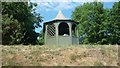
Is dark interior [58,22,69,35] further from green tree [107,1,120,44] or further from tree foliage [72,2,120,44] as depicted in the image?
green tree [107,1,120,44]

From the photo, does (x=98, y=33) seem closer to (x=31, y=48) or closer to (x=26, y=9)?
(x=26, y=9)

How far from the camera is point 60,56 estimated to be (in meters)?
12.8

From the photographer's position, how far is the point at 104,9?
37.7 meters

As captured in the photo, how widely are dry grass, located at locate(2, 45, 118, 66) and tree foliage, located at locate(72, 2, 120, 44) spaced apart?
2073 centimetres

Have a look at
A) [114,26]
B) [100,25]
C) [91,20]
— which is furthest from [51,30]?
[91,20]

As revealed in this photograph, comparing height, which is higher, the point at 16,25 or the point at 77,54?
the point at 16,25

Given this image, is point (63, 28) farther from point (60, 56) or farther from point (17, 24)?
point (60, 56)

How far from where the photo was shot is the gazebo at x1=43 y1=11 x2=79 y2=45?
768 inches

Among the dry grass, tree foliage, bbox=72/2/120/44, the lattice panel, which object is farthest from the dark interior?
tree foliage, bbox=72/2/120/44

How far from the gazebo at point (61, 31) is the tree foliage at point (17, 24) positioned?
2182mm

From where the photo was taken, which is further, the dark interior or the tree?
the tree

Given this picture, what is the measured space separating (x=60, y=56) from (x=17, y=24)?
10097mm

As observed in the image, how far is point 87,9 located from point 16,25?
19255 millimetres

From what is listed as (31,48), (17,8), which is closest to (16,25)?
(17,8)
